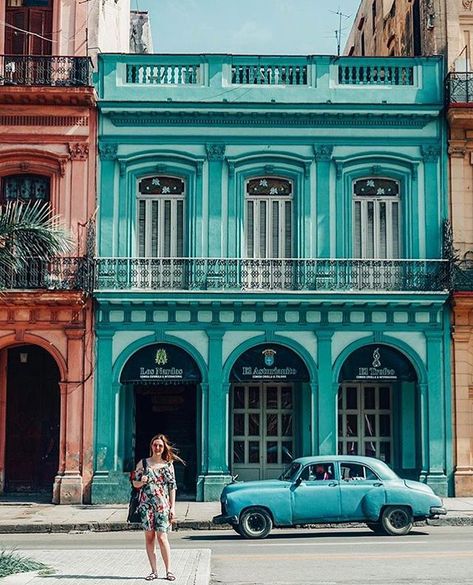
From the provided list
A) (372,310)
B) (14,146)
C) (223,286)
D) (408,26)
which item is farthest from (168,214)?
(408,26)

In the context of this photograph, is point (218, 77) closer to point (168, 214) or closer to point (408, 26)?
point (168, 214)

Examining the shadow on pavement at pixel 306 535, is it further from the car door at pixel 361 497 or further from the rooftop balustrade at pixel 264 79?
the rooftop balustrade at pixel 264 79

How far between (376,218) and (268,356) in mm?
4060

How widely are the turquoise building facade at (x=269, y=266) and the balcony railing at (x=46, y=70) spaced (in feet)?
2.24

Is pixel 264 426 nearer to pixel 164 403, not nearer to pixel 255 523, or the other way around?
pixel 164 403

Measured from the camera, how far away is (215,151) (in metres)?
22.2

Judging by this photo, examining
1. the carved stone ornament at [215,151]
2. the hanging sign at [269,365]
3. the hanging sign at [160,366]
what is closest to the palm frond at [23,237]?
the hanging sign at [160,366]

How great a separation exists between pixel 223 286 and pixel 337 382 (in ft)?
10.8

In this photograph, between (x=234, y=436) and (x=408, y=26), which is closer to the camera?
(x=234, y=436)

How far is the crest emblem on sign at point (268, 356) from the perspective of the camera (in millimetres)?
21828

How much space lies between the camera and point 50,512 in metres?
19.8

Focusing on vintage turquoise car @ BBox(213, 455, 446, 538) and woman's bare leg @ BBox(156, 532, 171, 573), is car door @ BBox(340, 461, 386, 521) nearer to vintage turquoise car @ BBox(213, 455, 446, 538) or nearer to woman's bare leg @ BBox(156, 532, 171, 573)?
vintage turquoise car @ BBox(213, 455, 446, 538)

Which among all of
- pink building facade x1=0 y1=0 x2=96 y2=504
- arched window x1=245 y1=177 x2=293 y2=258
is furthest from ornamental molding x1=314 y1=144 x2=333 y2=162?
pink building facade x1=0 y1=0 x2=96 y2=504

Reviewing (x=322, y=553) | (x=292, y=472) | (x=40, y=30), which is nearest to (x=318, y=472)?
(x=292, y=472)
